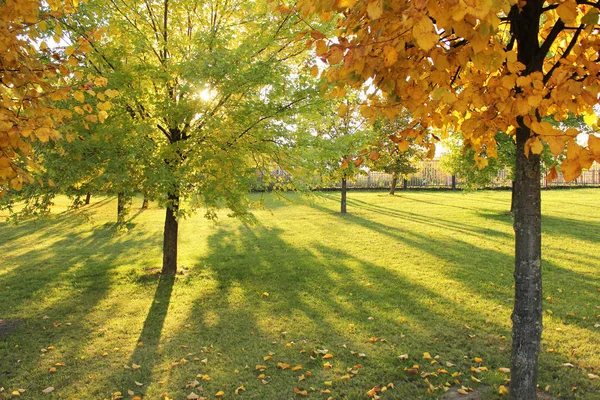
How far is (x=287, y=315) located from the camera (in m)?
6.29

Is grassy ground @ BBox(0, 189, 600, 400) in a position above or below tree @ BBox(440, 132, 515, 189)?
below

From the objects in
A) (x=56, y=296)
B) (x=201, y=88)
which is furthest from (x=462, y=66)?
(x=56, y=296)

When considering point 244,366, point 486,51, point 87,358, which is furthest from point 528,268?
point 87,358

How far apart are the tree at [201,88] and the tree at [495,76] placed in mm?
3859

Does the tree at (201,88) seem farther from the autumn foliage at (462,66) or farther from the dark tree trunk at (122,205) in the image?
the autumn foliage at (462,66)

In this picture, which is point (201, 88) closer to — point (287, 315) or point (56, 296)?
point (287, 315)

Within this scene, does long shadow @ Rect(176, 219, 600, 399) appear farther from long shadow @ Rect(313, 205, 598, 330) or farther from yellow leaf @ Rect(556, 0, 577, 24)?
yellow leaf @ Rect(556, 0, 577, 24)

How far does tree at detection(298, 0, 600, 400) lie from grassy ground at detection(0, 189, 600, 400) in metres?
1.77

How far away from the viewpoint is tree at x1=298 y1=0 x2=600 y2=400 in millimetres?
1841

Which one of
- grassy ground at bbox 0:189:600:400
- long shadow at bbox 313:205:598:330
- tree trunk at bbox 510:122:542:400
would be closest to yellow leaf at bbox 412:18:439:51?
tree trunk at bbox 510:122:542:400

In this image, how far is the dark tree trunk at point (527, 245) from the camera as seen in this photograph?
9.61 ft

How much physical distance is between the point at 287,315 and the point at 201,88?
365 cm

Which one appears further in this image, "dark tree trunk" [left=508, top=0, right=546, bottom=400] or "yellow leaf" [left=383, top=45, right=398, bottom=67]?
"dark tree trunk" [left=508, top=0, right=546, bottom=400]

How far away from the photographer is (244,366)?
183 inches
